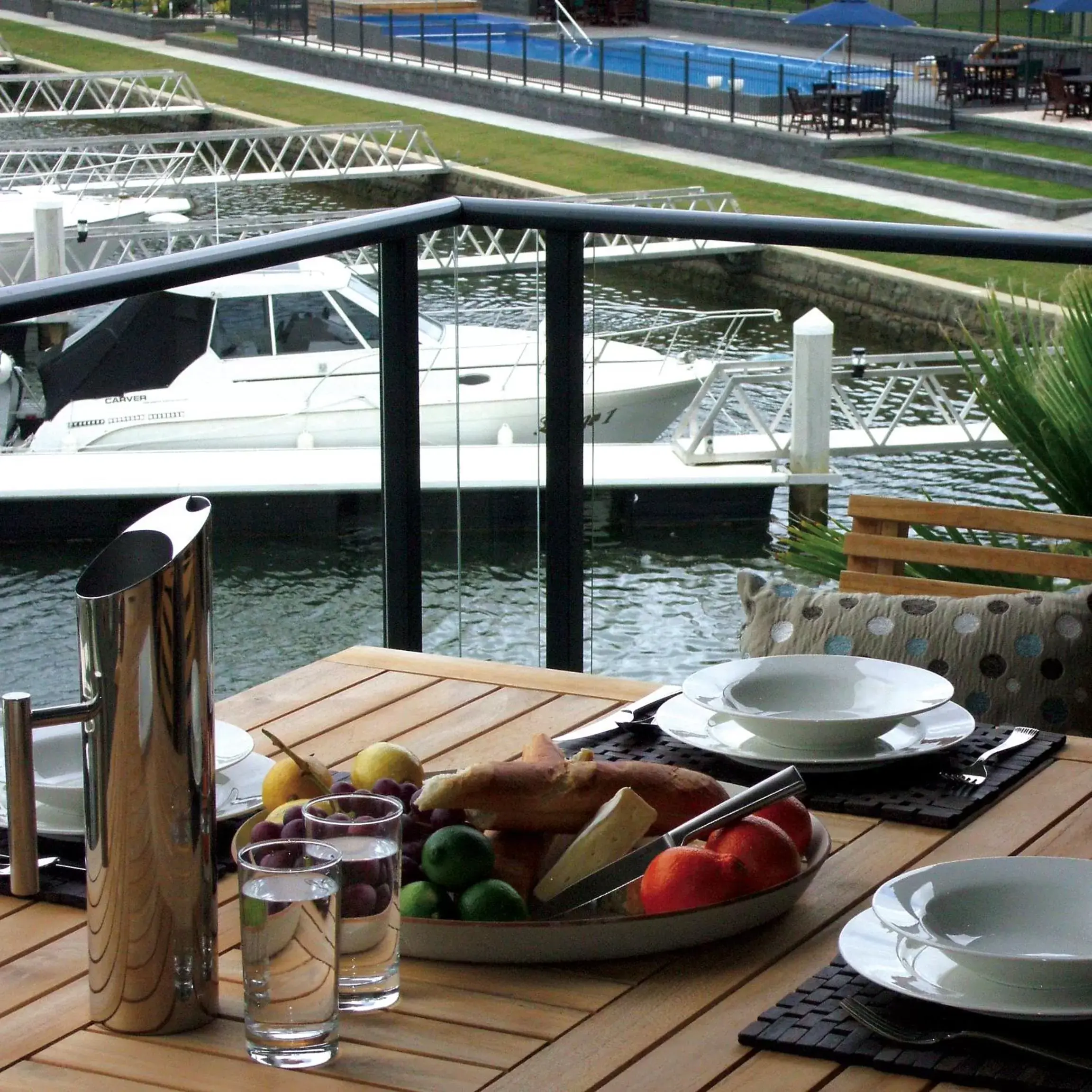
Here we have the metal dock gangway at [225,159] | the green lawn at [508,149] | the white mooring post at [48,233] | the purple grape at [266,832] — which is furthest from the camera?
the metal dock gangway at [225,159]

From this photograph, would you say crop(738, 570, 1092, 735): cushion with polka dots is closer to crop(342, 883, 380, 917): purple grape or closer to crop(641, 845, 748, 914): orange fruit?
crop(641, 845, 748, 914): orange fruit

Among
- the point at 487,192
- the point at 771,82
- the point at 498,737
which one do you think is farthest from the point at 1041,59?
the point at 498,737

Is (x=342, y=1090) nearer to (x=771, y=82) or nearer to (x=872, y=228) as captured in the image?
(x=872, y=228)

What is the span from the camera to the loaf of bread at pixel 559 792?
97 cm

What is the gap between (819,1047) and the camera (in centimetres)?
85

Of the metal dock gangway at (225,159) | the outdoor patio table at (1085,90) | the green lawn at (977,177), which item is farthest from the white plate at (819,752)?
the outdoor patio table at (1085,90)

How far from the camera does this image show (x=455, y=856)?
0.94 meters

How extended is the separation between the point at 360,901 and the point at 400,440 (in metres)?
1.58

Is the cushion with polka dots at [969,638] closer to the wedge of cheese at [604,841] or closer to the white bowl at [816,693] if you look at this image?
the white bowl at [816,693]

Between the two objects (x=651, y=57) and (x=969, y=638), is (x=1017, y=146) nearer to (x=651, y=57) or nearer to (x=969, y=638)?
(x=651, y=57)

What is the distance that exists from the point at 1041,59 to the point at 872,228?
1921cm

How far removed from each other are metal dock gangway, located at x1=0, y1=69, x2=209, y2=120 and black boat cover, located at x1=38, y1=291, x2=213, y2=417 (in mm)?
20131

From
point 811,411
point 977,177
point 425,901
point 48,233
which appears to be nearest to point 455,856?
point 425,901

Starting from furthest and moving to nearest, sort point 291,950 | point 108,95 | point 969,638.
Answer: point 108,95
point 969,638
point 291,950
